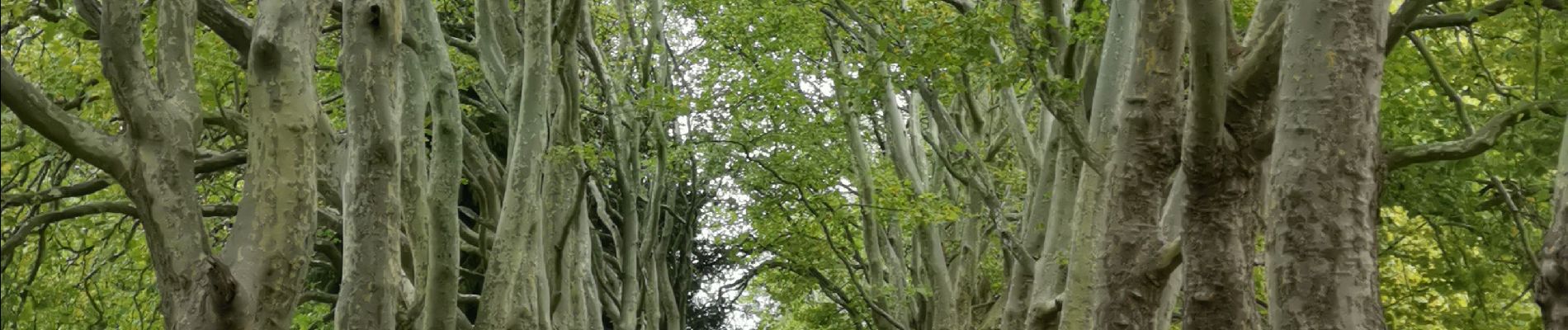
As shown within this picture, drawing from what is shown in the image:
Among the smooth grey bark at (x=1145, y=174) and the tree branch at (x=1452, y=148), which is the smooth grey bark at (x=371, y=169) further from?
the tree branch at (x=1452, y=148)

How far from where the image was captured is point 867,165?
67.9ft

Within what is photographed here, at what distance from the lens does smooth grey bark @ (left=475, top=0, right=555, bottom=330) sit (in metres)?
11.4

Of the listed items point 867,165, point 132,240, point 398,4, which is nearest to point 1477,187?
point 867,165

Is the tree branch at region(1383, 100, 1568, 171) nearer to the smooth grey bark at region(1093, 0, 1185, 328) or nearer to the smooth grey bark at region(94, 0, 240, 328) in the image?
the smooth grey bark at region(1093, 0, 1185, 328)

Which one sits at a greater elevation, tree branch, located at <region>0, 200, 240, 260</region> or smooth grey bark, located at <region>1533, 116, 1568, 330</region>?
tree branch, located at <region>0, 200, 240, 260</region>

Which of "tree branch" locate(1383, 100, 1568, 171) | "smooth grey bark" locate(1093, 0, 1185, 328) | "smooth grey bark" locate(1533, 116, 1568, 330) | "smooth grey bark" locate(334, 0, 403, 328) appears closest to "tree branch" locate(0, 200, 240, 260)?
"smooth grey bark" locate(334, 0, 403, 328)

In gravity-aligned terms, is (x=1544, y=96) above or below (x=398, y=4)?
above

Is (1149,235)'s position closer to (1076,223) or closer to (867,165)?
(1076,223)

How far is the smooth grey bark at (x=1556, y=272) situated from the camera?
6793 mm

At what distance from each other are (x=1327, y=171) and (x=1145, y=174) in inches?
75.8

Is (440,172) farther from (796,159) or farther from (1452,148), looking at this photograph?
(796,159)

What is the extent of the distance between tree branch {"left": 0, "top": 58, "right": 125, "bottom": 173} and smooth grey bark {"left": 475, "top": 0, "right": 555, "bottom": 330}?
16.3 feet

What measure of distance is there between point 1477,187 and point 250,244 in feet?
43.5

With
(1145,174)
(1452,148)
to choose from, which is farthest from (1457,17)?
(1145,174)
